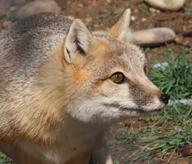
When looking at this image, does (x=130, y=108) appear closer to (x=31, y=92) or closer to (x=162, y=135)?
(x=31, y=92)

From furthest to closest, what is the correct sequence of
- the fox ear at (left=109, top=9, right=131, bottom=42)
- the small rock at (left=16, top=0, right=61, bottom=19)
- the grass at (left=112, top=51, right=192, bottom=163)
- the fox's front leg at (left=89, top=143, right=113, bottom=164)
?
the small rock at (left=16, top=0, right=61, bottom=19), the grass at (left=112, top=51, right=192, bottom=163), the fox's front leg at (left=89, top=143, right=113, bottom=164), the fox ear at (left=109, top=9, right=131, bottom=42)

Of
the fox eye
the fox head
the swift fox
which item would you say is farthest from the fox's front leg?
the fox eye

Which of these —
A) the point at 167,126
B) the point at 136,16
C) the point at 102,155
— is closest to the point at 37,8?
the point at 136,16

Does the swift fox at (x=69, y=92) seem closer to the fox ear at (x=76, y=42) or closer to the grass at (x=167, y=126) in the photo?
the fox ear at (x=76, y=42)

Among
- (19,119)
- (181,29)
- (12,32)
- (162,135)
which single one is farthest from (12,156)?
(181,29)

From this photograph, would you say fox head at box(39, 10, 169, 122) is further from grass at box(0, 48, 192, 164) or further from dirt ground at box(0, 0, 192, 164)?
dirt ground at box(0, 0, 192, 164)

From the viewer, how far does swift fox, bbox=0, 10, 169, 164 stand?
4.46 meters

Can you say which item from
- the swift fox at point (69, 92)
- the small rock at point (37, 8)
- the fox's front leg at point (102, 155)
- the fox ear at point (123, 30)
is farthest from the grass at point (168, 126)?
the small rock at point (37, 8)

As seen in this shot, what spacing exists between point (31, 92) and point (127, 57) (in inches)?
27.1

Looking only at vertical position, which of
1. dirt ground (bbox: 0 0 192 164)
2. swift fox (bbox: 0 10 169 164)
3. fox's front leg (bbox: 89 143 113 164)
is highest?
swift fox (bbox: 0 10 169 164)

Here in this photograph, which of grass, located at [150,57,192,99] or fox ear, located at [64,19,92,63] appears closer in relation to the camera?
fox ear, located at [64,19,92,63]

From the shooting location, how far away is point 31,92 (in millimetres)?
4707

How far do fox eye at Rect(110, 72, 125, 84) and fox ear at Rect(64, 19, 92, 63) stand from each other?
10.3 inches

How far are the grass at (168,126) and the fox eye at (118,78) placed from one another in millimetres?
1612
